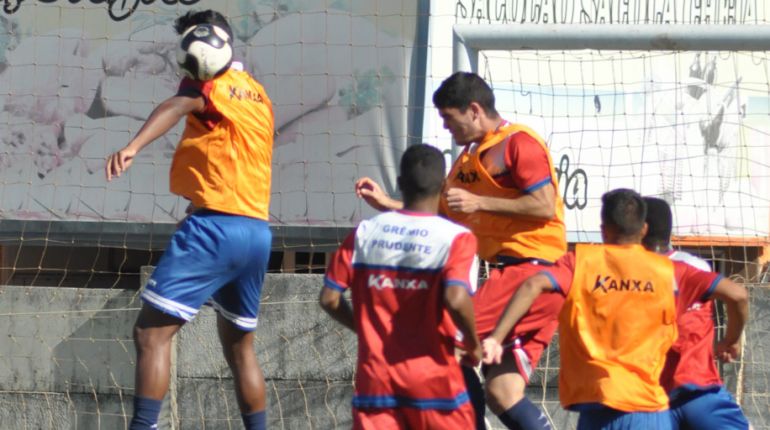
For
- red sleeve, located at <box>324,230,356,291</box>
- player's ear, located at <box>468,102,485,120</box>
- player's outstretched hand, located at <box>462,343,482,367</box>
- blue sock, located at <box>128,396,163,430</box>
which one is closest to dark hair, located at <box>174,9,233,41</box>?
player's ear, located at <box>468,102,485,120</box>

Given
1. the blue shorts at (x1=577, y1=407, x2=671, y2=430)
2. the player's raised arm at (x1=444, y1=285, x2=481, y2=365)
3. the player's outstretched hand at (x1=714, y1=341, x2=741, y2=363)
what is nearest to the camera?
the player's raised arm at (x1=444, y1=285, x2=481, y2=365)

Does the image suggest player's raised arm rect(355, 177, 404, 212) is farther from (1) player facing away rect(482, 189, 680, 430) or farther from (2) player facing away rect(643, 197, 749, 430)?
(2) player facing away rect(643, 197, 749, 430)

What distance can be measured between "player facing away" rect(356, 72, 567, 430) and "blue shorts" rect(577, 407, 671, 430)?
0.54 metres

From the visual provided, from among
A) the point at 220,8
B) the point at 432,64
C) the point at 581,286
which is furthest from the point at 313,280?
the point at 581,286

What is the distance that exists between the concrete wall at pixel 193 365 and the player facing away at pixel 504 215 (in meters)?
1.95

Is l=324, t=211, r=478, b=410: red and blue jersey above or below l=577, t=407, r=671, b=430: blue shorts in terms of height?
above

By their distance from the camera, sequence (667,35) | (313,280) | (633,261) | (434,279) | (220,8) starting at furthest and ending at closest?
(220,8)
(313,280)
(667,35)
(633,261)
(434,279)

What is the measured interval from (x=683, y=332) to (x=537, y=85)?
9.96ft

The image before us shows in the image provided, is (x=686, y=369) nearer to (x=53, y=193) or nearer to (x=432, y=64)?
(x=432, y=64)

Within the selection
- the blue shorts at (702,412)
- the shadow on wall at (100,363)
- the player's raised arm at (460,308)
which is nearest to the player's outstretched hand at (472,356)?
the player's raised arm at (460,308)

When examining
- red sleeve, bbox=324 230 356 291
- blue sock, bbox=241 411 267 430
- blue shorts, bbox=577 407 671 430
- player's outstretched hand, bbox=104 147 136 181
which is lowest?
blue sock, bbox=241 411 267 430

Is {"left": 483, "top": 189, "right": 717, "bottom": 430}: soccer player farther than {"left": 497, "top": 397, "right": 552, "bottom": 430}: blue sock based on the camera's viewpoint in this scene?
No

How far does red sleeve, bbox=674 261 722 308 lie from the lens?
5363mm

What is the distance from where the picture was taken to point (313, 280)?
26.3 feet
